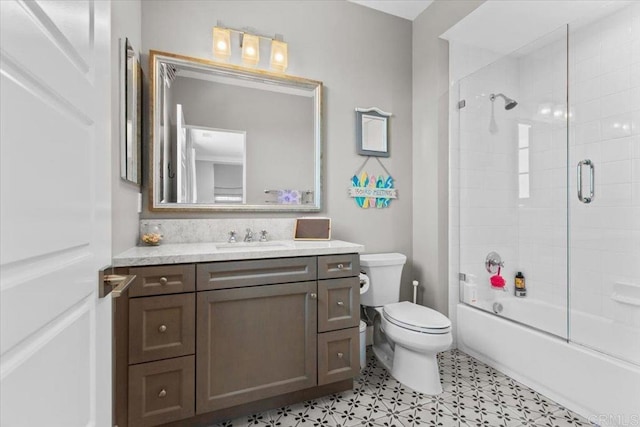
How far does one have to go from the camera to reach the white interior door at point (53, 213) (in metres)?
0.40

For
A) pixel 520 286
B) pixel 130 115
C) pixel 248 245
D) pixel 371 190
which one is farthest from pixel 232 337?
pixel 520 286

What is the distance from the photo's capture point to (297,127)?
7.63ft

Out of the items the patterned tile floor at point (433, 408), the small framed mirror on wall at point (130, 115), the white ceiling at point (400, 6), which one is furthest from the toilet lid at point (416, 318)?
the white ceiling at point (400, 6)

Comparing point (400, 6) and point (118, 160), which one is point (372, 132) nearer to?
point (400, 6)

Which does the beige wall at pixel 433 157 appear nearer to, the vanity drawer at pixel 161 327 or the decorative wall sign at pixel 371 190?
the decorative wall sign at pixel 371 190

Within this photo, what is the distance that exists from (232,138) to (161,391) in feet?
5.03

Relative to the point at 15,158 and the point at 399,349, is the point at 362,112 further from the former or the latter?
the point at 15,158

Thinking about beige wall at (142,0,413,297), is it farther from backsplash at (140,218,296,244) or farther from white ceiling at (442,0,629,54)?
white ceiling at (442,0,629,54)

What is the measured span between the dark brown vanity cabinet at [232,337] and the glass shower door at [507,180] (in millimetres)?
1293

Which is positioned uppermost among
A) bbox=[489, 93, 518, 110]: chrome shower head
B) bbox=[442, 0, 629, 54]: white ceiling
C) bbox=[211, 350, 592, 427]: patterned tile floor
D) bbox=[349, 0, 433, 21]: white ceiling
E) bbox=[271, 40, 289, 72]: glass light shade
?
bbox=[349, 0, 433, 21]: white ceiling

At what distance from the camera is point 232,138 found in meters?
2.13

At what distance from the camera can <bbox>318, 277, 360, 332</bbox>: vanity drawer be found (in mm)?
1794

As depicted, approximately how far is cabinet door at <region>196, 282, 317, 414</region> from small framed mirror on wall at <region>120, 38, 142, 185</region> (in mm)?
744

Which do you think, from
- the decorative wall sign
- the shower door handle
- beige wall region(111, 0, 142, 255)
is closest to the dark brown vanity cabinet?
beige wall region(111, 0, 142, 255)
